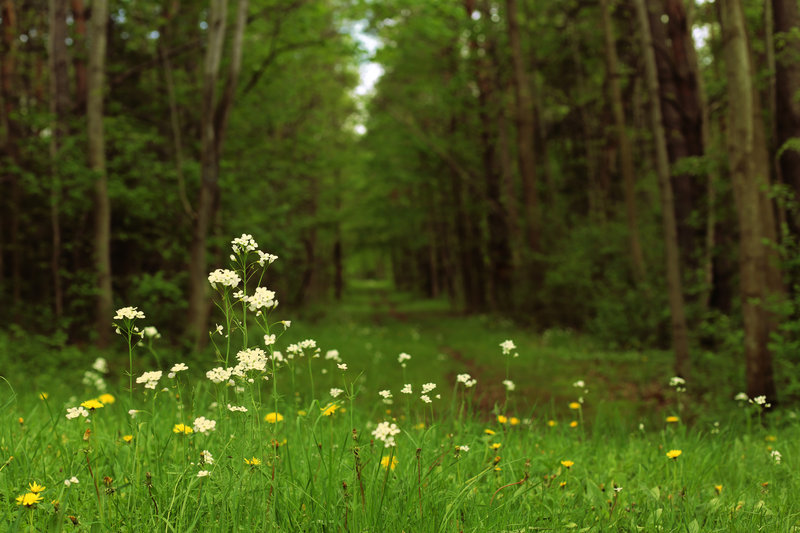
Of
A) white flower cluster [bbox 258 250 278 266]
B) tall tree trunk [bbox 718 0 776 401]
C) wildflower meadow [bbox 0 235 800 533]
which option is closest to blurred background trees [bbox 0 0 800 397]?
tall tree trunk [bbox 718 0 776 401]

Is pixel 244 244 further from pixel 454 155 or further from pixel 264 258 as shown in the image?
pixel 454 155

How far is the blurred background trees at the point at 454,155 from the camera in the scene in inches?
356

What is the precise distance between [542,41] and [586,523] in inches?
842

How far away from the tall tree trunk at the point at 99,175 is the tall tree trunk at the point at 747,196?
10.7 metres

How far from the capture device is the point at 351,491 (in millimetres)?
2348

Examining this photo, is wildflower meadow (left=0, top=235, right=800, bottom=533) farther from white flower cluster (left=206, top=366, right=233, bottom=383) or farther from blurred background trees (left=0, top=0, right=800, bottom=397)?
blurred background trees (left=0, top=0, right=800, bottom=397)

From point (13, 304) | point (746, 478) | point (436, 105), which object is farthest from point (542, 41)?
point (746, 478)

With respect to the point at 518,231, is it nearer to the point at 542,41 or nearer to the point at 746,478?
the point at 542,41

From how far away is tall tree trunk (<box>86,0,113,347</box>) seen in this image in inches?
439

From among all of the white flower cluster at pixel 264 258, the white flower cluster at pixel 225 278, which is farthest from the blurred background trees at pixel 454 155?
the white flower cluster at pixel 225 278

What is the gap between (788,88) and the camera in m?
8.79

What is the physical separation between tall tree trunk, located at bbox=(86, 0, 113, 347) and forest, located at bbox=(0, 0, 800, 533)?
0.06 m

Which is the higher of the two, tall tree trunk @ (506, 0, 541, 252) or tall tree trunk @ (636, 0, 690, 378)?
tall tree trunk @ (506, 0, 541, 252)

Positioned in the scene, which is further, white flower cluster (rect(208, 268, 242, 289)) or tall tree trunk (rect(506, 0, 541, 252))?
tall tree trunk (rect(506, 0, 541, 252))
